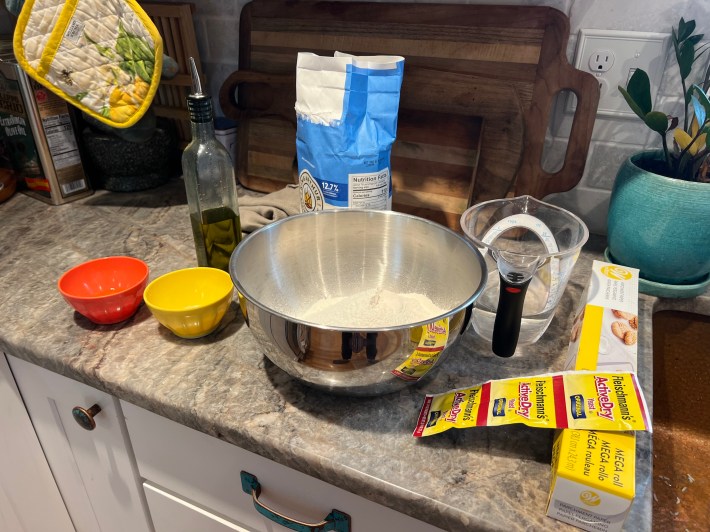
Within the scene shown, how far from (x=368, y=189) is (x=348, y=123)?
0.32 ft

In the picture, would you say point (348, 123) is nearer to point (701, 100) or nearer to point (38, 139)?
point (701, 100)

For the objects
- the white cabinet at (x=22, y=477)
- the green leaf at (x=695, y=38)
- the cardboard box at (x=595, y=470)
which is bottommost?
the white cabinet at (x=22, y=477)

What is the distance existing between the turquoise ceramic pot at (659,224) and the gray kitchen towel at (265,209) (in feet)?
1.66

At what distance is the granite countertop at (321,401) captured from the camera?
476mm

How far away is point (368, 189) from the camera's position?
2.47 feet

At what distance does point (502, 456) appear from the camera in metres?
0.51

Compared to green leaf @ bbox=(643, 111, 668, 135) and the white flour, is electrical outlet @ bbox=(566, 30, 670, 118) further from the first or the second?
the white flour

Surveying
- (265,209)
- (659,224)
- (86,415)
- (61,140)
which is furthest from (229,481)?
(61,140)

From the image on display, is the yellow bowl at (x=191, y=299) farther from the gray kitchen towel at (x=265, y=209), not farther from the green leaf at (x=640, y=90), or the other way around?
the green leaf at (x=640, y=90)

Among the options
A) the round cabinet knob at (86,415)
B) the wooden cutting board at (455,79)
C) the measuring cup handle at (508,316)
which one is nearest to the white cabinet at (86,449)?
the round cabinet knob at (86,415)

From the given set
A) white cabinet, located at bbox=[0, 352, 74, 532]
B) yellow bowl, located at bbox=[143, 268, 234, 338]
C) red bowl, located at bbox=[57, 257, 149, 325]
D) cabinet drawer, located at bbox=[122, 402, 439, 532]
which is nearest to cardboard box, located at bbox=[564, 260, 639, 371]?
cabinet drawer, located at bbox=[122, 402, 439, 532]

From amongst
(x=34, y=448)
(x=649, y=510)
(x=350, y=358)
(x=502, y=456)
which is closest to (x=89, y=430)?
(x=34, y=448)

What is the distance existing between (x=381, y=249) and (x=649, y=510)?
43 cm

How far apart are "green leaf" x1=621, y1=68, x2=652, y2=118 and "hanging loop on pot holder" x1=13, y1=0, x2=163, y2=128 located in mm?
759
